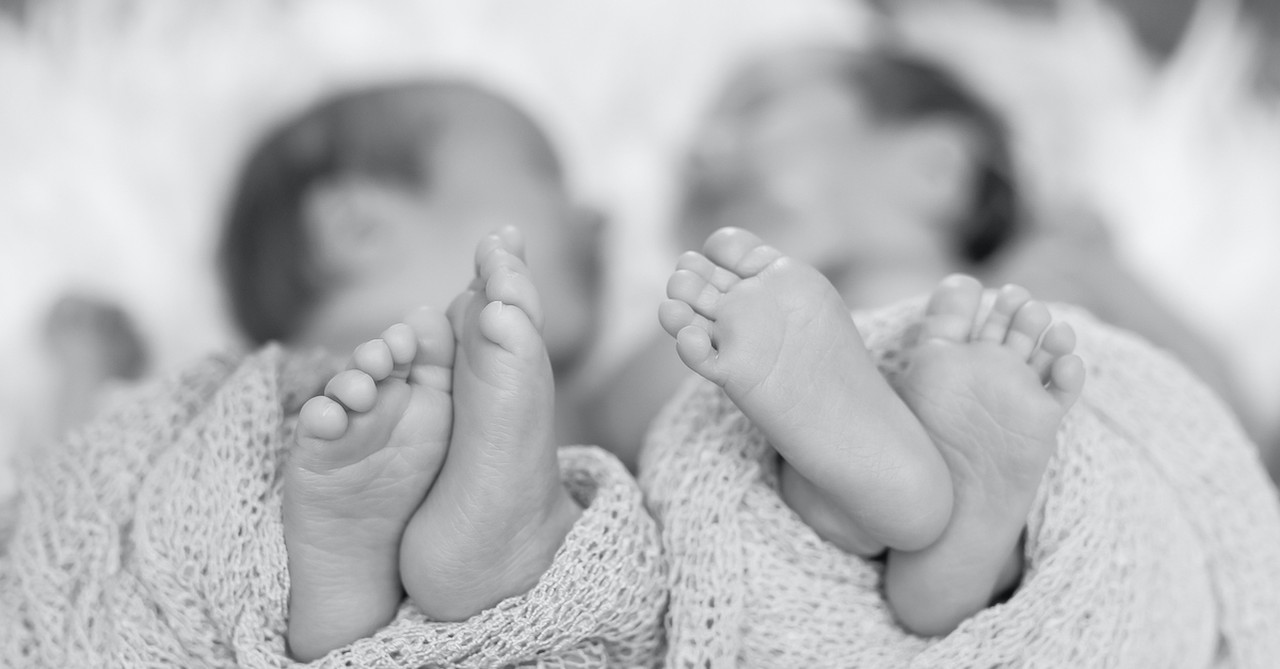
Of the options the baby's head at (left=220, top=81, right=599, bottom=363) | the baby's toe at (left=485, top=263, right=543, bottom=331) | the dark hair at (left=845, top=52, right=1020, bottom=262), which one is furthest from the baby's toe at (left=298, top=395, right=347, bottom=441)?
the dark hair at (left=845, top=52, right=1020, bottom=262)

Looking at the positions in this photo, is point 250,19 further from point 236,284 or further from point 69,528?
point 69,528

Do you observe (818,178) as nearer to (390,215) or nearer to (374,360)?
(390,215)

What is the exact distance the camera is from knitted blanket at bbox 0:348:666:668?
683 millimetres

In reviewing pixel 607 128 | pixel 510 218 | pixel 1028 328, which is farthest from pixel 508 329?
pixel 607 128

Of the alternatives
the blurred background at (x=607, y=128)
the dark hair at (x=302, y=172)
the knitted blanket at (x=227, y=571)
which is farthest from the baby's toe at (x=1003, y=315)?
the dark hair at (x=302, y=172)

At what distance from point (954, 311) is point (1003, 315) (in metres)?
0.03

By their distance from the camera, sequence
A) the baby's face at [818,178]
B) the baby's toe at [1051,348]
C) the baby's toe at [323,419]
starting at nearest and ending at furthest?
1. the baby's toe at [323,419]
2. the baby's toe at [1051,348]
3. the baby's face at [818,178]

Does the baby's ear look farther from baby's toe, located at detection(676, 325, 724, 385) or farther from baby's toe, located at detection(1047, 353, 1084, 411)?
baby's toe, located at detection(1047, 353, 1084, 411)

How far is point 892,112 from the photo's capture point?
133 centimetres

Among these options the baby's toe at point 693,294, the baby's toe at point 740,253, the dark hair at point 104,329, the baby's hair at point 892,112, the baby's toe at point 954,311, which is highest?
the baby's hair at point 892,112

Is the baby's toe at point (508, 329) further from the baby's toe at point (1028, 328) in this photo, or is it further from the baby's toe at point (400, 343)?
the baby's toe at point (1028, 328)

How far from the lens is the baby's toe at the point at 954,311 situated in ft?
2.43

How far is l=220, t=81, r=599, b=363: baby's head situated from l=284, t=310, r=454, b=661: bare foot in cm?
44

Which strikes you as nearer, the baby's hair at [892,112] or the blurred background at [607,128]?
the blurred background at [607,128]
